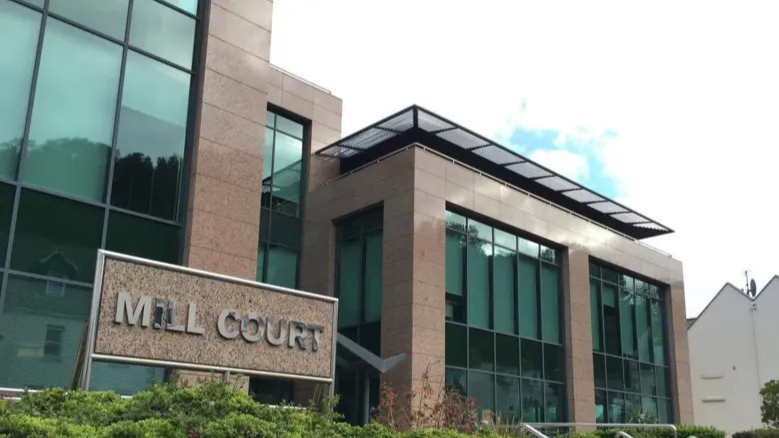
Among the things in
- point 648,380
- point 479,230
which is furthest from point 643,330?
point 479,230

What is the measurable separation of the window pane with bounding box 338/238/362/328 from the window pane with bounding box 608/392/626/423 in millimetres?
10786

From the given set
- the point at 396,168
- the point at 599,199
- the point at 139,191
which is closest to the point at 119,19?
the point at 139,191

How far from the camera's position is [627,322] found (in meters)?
29.6

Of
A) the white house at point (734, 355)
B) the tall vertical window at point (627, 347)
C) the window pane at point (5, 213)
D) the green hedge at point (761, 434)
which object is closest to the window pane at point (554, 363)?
the tall vertical window at point (627, 347)

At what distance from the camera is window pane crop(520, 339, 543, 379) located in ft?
78.6

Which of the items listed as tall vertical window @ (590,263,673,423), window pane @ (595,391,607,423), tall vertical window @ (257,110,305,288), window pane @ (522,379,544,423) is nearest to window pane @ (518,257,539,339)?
Result: window pane @ (522,379,544,423)

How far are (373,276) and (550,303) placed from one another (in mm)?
7078

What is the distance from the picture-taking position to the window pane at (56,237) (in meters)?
13.5

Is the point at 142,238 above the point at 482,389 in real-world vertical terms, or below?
above

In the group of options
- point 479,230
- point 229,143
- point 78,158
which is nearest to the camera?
point 78,158

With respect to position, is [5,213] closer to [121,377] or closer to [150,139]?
[150,139]

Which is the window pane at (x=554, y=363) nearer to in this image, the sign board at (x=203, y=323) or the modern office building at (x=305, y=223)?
the modern office building at (x=305, y=223)

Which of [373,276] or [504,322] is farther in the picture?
[504,322]

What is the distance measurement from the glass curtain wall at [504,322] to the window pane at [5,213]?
→ 11.9 meters
